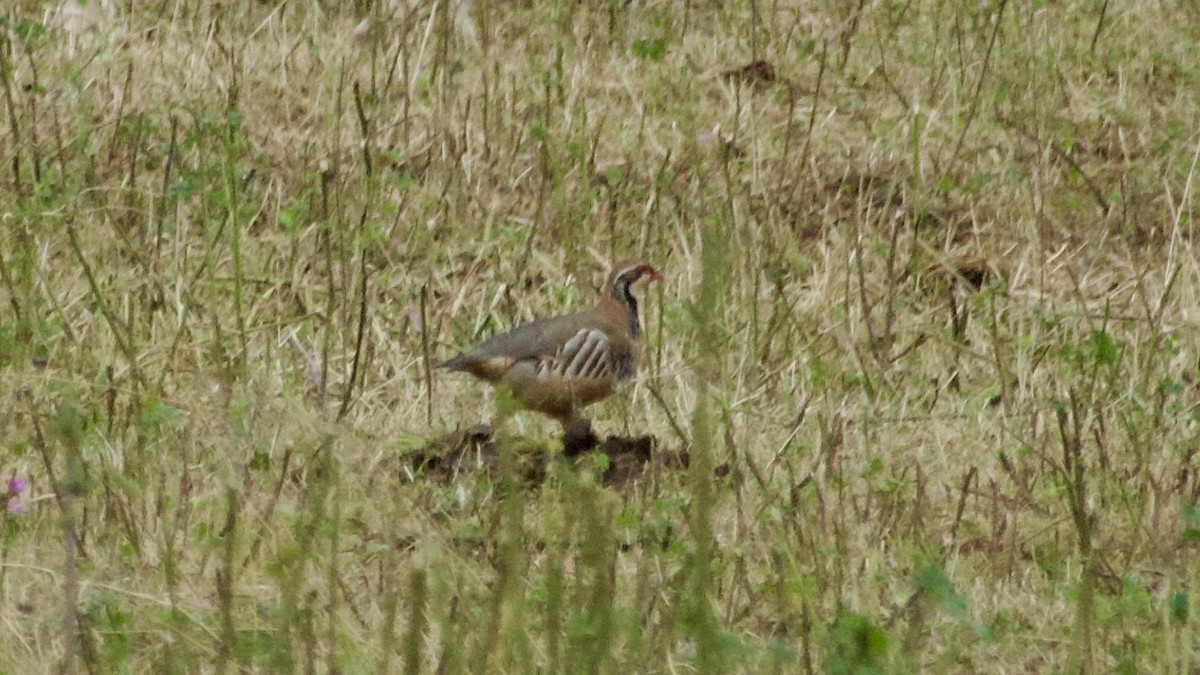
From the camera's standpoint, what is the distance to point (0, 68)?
23.4 feet

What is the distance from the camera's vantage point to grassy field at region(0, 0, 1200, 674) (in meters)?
3.99

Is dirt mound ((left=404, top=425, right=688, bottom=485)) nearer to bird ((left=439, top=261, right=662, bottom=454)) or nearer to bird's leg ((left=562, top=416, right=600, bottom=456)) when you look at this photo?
bird's leg ((left=562, top=416, right=600, bottom=456))

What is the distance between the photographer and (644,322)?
7.08m

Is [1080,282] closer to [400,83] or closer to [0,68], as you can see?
[400,83]

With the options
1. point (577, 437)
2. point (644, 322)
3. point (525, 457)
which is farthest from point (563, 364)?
point (644, 322)

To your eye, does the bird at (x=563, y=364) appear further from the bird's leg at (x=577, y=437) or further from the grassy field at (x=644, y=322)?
the grassy field at (x=644, y=322)

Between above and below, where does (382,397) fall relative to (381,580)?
below

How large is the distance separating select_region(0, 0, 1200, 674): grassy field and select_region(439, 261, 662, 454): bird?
14 centimetres

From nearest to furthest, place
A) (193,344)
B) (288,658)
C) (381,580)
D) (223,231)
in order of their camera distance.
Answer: (288,658), (381,580), (193,344), (223,231)

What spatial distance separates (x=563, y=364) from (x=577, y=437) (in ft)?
0.76

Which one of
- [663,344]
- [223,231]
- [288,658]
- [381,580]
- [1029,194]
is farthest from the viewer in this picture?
[1029,194]

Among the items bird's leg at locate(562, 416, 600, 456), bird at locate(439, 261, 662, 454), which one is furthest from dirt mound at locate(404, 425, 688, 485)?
bird at locate(439, 261, 662, 454)

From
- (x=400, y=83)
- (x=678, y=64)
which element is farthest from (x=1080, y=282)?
(x=400, y=83)

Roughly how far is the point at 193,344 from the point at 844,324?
235 cm
